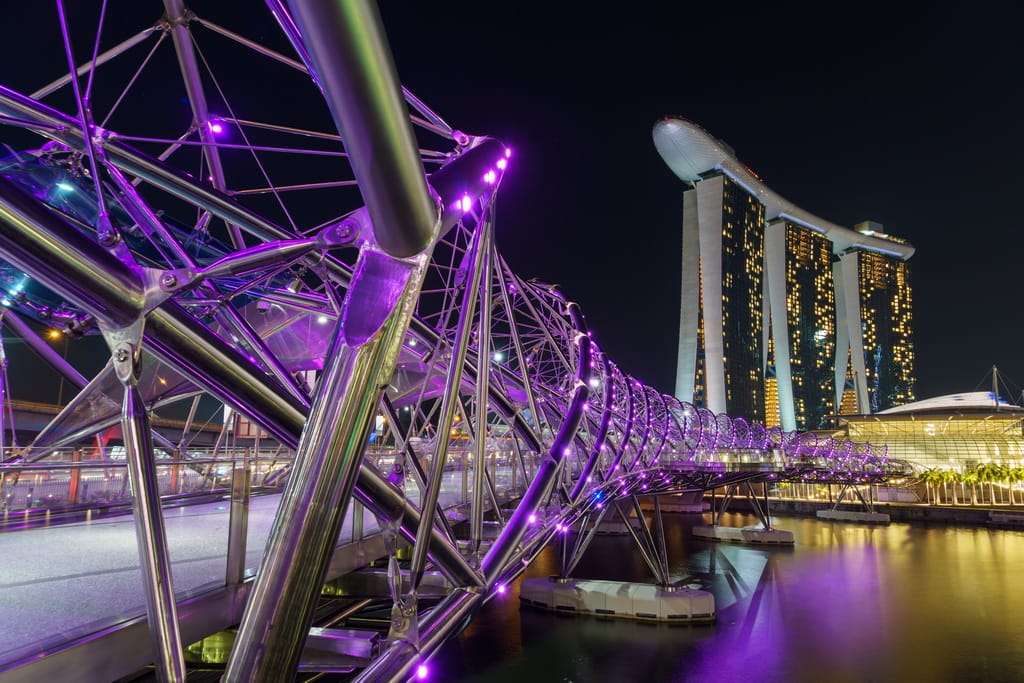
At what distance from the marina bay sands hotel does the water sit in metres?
82.4

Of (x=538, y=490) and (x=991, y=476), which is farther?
(x=991, y=476)

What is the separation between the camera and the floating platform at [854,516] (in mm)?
63531

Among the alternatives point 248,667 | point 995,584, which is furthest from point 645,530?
point 248,667

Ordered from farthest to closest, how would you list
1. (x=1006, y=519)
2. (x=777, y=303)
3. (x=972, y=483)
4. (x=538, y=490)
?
(x=777, y=303), (x=972, y=483), (x=1006, y=519), (x=538, y=490)

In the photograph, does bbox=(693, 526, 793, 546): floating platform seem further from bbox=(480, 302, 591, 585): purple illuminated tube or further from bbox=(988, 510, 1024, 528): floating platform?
bbox=(480, 302, 591, 585): purple illuminated tube

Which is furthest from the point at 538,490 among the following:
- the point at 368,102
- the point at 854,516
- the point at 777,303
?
the point at 777,303

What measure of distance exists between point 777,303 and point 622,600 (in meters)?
134

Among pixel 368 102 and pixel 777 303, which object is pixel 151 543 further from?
pixel 777 303

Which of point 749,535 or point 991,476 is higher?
point 991,476

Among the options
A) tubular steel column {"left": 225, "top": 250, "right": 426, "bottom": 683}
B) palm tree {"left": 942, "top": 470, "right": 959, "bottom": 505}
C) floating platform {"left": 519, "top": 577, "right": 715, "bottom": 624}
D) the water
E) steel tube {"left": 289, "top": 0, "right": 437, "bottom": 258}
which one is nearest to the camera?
steel tube {"left": 289, "top": 0, "right": 437, "bottom": 258}

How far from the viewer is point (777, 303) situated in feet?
487

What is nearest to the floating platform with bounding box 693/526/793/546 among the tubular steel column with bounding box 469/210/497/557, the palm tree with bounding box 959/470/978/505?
A: the palm tree with bounding box 959/470/978/505

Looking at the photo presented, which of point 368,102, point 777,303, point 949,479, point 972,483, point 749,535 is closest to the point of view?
point 368,102

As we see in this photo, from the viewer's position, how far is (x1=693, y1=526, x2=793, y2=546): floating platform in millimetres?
47500
